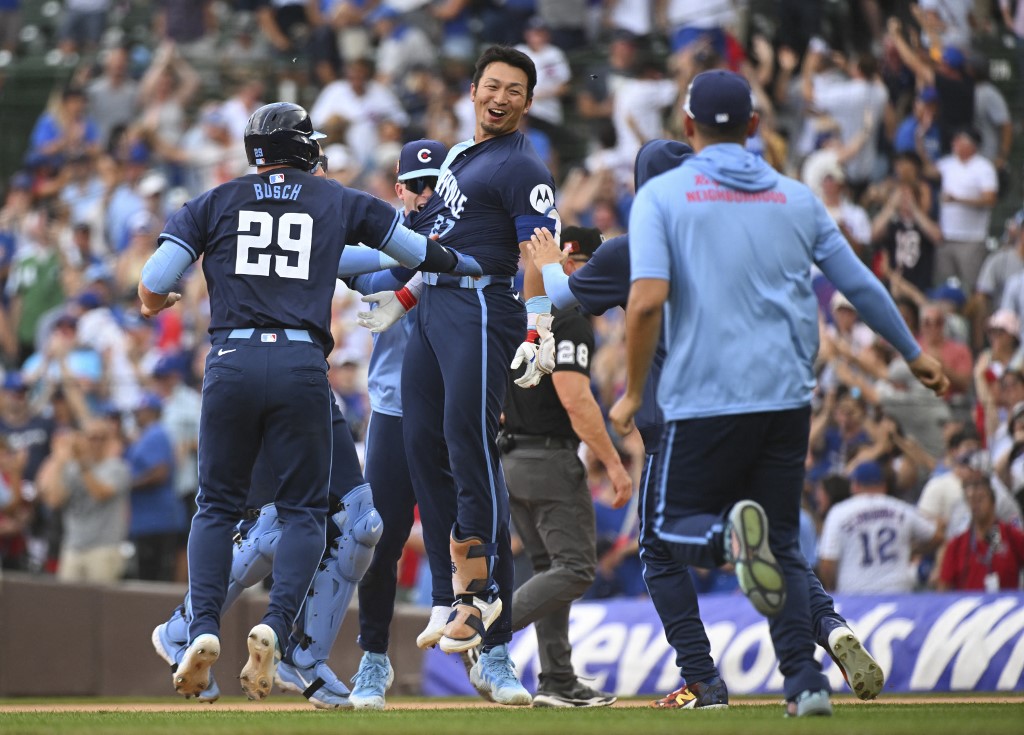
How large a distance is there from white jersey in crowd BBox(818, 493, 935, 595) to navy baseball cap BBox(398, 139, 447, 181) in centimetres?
459

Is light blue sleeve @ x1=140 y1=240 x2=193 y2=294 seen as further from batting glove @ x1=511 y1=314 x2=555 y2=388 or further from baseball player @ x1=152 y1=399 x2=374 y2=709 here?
batting glove @ x1=511 y1=314 x2=555 y2=388


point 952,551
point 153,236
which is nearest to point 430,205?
point 952,551

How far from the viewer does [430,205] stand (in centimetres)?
846

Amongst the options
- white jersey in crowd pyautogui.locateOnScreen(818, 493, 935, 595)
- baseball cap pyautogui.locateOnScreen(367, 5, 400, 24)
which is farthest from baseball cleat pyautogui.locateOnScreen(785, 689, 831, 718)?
baseball cap pyautogui.locateOnScreen(367, 5, 400, 24)

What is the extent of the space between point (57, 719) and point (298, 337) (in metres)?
2.04

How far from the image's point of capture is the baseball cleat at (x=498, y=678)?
8.30 meters

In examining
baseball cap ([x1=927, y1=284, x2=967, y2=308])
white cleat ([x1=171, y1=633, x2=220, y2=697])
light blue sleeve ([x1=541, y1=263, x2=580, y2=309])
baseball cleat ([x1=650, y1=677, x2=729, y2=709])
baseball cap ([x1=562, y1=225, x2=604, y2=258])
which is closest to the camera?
white cleat ([x1=171, y1=633, x2=220, y2=697])

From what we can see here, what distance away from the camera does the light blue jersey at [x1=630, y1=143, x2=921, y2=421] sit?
6395 mm

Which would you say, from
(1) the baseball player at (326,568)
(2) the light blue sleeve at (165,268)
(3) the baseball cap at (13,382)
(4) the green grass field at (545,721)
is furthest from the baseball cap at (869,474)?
(3) the baseball cap at (13,382)

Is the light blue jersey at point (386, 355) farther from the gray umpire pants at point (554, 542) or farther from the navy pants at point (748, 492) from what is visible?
the navy pants at point (748, 492)

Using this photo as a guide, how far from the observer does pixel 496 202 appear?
810 cm

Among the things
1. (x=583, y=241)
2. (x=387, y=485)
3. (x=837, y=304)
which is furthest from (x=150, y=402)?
(x=387, y=485)

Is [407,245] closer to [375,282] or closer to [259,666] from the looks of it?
[375,282]

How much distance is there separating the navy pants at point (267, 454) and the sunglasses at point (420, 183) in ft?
5.27
